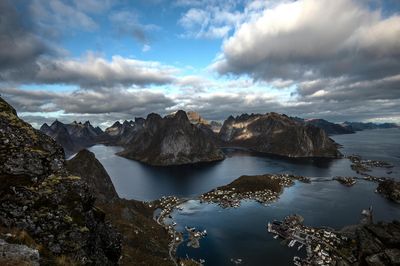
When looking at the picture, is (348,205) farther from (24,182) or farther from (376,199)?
(24,182)

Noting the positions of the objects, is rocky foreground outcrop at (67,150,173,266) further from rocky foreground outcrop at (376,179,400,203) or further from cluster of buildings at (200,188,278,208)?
rocky foreground outcrop at (376,179,400,203)

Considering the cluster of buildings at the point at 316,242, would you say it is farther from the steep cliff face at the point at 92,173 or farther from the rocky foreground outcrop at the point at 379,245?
the steep cliff face at the point at 92,173

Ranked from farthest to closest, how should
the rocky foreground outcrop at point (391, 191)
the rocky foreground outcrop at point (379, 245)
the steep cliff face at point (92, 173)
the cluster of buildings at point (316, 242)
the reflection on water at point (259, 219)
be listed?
the rocky foreground outcrop at point (391, 191), the steep cliff face at point (92, 173), the reflection on water at point (259, 219), the cluster of buildings at point (316, 242), the rocky foreground outcrop at point (379, 245)

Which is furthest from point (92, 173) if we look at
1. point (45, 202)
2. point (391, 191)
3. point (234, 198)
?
point (391, 191)

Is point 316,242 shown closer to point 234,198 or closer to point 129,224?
point 129,224

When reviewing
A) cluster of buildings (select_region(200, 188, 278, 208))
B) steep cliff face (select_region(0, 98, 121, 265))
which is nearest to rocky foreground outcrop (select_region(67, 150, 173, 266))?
steep cliff face (select_region(0, 98, 121, 265))

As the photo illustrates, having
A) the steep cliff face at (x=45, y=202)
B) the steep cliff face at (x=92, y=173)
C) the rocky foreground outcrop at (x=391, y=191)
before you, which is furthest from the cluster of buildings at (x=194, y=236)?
the rocky foreground outcrop at (x=391, y=191)

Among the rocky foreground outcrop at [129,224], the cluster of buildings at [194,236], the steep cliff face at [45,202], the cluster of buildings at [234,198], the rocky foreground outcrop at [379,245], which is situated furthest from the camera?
the cluster of buildings at [234,198]
